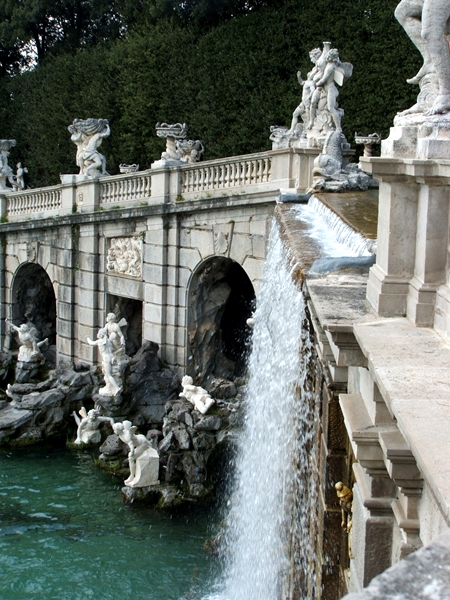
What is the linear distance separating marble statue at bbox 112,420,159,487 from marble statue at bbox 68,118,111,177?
311 inches

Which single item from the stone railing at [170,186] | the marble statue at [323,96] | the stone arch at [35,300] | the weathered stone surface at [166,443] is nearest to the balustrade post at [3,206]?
the stone railing at [170,186]

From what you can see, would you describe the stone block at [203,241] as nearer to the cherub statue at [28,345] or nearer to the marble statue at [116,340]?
the marble statue at [116,340]

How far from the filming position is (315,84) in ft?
51.4

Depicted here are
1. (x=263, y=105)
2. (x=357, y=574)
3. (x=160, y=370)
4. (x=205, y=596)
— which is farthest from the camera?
(x=263, y=105)

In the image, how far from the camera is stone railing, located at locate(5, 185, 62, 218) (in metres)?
21.7

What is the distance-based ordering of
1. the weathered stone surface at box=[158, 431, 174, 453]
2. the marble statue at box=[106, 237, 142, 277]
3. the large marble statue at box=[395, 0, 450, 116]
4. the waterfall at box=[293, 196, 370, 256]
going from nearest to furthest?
the large marble statue at box=[395, 0, 450, 116], the waterfall at box=[293, 196, 370, 256], the weathered stone surface at box=[158, 431, 174, 453], the marble statue at box=[106, 237, 142, 277]

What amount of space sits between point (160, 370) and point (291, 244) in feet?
35.3

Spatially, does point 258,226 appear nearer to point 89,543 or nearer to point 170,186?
point 170,186

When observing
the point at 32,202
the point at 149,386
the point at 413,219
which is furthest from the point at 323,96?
the point at 413,219

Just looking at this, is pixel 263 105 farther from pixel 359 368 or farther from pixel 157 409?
pixel 359 368

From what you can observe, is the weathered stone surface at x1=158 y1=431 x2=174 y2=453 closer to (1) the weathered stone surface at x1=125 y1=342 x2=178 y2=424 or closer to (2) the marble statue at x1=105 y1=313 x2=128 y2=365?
(1) the weathered stone surface at x1=125 y1=342 x2=178 y2=424

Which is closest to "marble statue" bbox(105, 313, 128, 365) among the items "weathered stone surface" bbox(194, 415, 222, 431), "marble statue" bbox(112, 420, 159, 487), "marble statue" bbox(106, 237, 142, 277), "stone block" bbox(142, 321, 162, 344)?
"stone block" bbox(142, 321, 162, 344)

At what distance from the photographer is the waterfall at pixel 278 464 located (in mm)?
7273

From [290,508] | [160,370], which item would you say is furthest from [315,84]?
[290,508]
